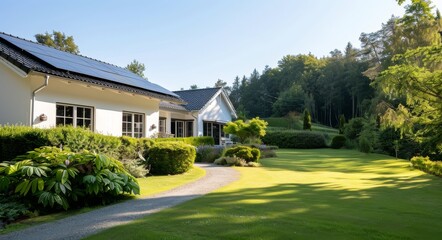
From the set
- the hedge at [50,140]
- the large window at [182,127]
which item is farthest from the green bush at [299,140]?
the hedge at [50,140]

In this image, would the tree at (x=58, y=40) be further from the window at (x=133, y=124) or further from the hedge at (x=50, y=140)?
the hedge at (x=50, y=140)

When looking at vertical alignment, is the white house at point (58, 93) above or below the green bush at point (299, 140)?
above

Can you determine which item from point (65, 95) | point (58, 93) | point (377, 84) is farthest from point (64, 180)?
point (377, 84)

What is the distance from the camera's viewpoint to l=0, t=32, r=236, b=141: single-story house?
12.3 metres

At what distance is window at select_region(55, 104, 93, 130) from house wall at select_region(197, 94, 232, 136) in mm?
14400

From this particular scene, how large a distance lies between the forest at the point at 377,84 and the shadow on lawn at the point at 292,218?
3.73m

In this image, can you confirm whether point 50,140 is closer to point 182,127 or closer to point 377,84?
point 377,84

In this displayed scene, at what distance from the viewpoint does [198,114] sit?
94.0 feet

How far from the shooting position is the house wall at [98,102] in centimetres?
1270

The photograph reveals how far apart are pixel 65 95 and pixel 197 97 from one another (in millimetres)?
18935

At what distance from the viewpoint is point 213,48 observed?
80.6 feet

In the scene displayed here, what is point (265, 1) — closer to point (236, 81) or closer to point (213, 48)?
point (213, 48)

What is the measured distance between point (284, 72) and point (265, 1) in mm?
71198

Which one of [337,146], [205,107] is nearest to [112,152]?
[205,107]
